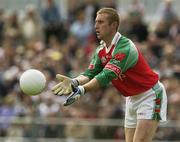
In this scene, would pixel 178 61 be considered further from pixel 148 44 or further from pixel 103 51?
pixel 103 51

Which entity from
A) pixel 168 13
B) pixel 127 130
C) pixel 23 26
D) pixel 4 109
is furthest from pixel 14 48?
pixel 127 130

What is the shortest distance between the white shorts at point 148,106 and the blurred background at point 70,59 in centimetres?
450

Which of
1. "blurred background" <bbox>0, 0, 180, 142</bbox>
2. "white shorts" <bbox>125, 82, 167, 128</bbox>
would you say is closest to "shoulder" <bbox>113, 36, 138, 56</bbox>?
"white shorts" <bbox>125, 82, 167, 128</bbox>

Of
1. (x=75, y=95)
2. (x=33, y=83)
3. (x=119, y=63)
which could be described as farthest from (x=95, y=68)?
(x=75, y=95)

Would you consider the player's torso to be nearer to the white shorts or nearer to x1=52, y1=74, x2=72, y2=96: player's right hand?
the white shorts

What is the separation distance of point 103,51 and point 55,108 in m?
6.48

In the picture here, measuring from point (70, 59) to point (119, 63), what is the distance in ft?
28.1

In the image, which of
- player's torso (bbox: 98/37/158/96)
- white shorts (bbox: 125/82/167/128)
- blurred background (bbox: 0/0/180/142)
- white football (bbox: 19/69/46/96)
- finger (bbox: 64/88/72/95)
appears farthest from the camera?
blurred background (bbox: 0/0/180/142)

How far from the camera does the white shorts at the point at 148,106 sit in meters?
11.8

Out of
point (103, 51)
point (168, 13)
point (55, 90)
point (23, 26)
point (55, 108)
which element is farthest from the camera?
point (23, 26)

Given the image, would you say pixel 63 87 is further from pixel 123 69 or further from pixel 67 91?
pixel 123 69

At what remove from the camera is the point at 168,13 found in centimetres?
1966

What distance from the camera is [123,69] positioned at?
1134 cm

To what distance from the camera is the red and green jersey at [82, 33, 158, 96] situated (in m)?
11.1
